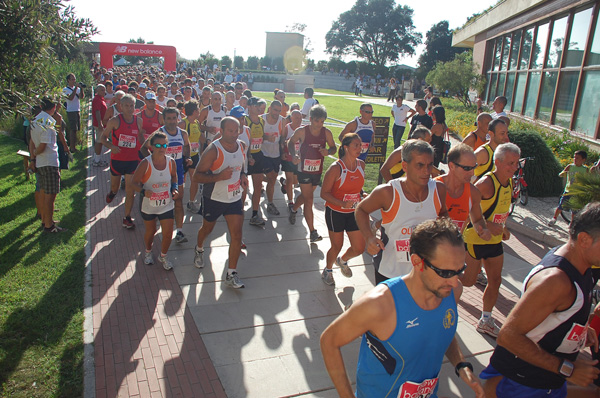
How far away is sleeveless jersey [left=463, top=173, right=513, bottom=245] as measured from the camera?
484cm

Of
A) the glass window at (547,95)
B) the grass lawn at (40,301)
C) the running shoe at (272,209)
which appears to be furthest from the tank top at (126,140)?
the glass window at (547,95)

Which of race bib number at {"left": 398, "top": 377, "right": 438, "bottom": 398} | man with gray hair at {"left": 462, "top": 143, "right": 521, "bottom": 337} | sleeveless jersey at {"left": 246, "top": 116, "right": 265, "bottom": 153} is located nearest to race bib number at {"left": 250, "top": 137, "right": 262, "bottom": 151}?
sleeveless jersey at {"left": 246, "top": 116, "right": 265, "bottom": 153}

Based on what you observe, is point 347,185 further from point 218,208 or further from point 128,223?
point 128,223

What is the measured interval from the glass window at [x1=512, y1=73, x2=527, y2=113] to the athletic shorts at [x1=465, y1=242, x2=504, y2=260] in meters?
16.2

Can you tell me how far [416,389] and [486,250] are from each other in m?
2.80

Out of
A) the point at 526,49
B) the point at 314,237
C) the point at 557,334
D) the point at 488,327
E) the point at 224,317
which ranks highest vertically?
the point at 526,49

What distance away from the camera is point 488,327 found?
4.98 metres

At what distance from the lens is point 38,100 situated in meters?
3.86

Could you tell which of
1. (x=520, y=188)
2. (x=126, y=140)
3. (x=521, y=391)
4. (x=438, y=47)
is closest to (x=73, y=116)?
(x=126, y=140)

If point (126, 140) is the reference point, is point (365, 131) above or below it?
above

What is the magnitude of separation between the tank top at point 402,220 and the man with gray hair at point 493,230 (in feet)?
3.50

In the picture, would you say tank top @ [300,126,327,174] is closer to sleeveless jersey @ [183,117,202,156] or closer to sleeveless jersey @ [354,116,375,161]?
sleeveless jersey @ [354,116,375,161]

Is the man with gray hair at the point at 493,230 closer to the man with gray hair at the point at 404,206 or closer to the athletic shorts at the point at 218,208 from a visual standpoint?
the man with gray hair at the point at 404,206

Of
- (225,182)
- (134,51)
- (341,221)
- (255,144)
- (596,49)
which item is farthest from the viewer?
(134,51)
